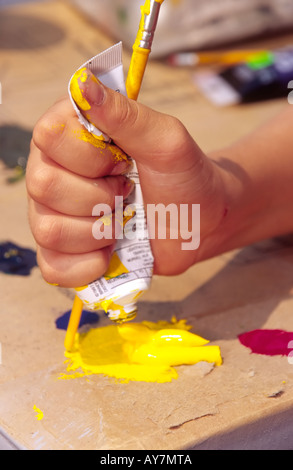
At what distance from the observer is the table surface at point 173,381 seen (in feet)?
1.35

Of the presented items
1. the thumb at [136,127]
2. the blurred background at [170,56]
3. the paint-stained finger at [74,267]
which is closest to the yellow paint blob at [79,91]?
the thumb at [136,127]

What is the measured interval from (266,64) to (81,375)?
551 mm

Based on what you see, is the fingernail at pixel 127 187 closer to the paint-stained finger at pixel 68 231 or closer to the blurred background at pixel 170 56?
the paint-stained finger at pixel 68 231

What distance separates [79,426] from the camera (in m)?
0.41

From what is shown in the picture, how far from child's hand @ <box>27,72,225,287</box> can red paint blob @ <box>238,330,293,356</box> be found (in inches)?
4.4

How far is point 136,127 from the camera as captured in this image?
422mm

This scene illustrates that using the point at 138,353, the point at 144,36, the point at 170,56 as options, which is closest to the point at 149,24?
the point at 144,36

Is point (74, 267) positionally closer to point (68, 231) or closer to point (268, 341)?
point (68, 231)

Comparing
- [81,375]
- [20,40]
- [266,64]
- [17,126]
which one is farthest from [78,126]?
[20,40]

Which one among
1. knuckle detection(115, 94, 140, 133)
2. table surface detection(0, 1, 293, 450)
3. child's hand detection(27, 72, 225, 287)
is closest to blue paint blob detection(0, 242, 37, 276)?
table surface detection(0, 1, 293, 450)

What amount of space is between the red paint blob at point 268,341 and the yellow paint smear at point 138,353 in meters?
0.03

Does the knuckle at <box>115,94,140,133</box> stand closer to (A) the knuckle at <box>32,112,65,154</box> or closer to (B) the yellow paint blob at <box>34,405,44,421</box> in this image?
(A) the knuckle at <box>32,112,65,154</box>

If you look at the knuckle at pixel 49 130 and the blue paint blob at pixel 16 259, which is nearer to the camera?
the knuckle at pixel 49 130
